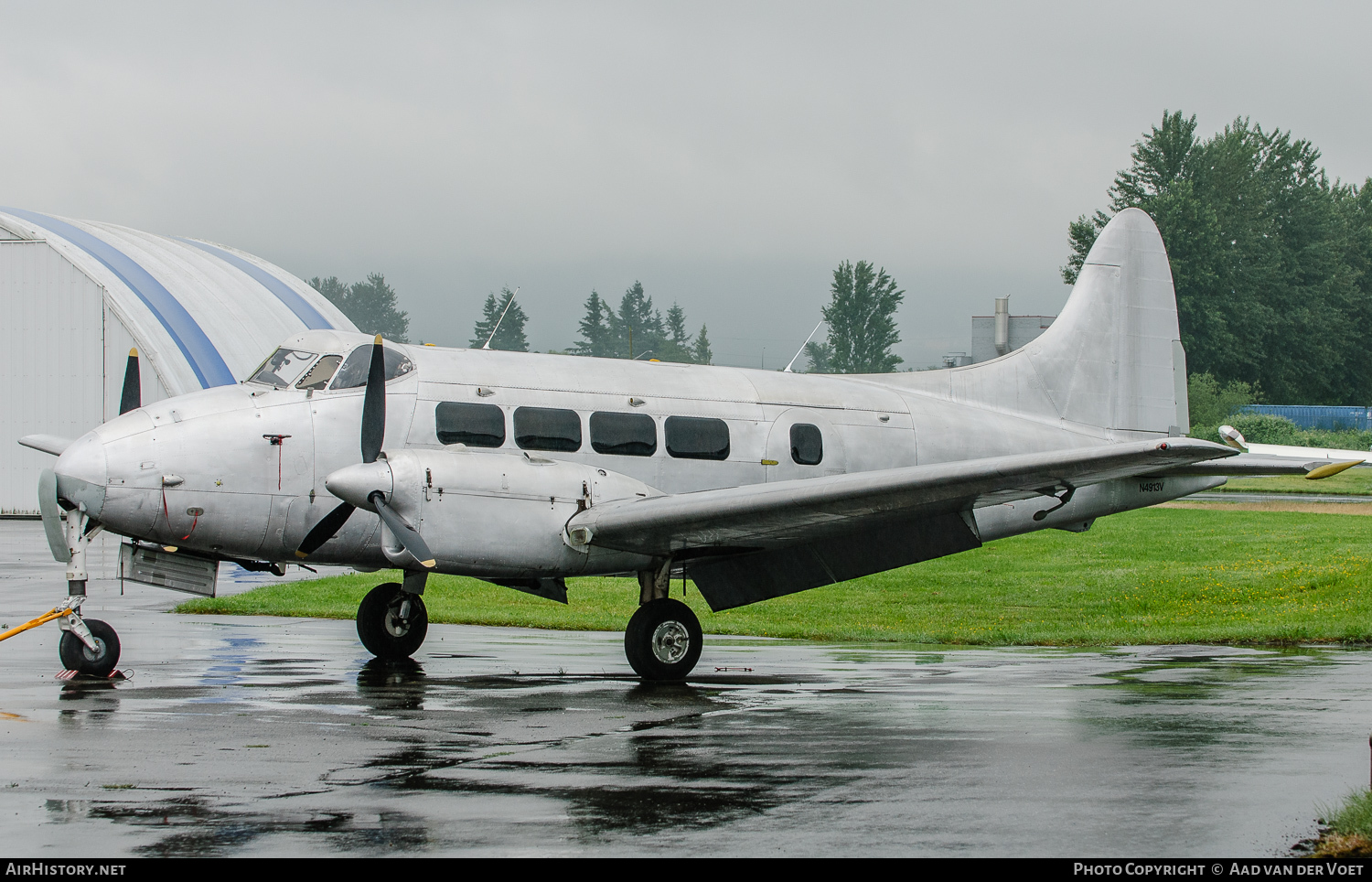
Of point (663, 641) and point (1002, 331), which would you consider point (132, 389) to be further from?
point (1002, 331)

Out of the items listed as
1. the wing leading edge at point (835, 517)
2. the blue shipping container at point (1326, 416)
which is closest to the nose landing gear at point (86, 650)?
the wing leading edge at point (835, 517)

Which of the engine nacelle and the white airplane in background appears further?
the engine nacelle

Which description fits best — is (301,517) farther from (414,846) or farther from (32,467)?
(32,467)

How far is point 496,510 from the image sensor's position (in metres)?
13.0

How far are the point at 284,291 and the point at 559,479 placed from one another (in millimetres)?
37915

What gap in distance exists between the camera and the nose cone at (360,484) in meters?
12.6

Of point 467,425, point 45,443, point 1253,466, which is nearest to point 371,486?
point 467,425

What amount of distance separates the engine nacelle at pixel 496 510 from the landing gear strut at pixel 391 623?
8.62 feet

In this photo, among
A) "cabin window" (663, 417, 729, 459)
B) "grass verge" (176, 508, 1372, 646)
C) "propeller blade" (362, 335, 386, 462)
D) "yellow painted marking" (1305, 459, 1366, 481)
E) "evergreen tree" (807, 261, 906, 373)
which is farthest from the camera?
"evergreen tree" (807, 261, 906, 373)

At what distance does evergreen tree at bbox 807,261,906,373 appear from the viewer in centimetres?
15000

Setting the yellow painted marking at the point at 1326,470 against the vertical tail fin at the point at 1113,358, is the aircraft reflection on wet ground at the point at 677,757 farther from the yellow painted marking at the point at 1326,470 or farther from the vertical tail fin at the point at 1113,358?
the vertical tail fin at the point at 1113,358

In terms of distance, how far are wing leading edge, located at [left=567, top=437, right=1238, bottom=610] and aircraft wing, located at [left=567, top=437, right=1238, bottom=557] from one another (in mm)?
12

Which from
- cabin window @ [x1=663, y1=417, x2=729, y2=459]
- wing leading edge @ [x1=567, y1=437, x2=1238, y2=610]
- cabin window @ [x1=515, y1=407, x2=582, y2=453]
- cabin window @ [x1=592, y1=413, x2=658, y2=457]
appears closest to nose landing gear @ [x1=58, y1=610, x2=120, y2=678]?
cabin window @ [x1=515, y1=407, x2=582, y2=453]

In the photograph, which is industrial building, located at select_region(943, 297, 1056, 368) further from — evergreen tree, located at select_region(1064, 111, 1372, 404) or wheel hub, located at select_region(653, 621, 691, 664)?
wheel hub, located at select_region(653, 621, 691, 664)
